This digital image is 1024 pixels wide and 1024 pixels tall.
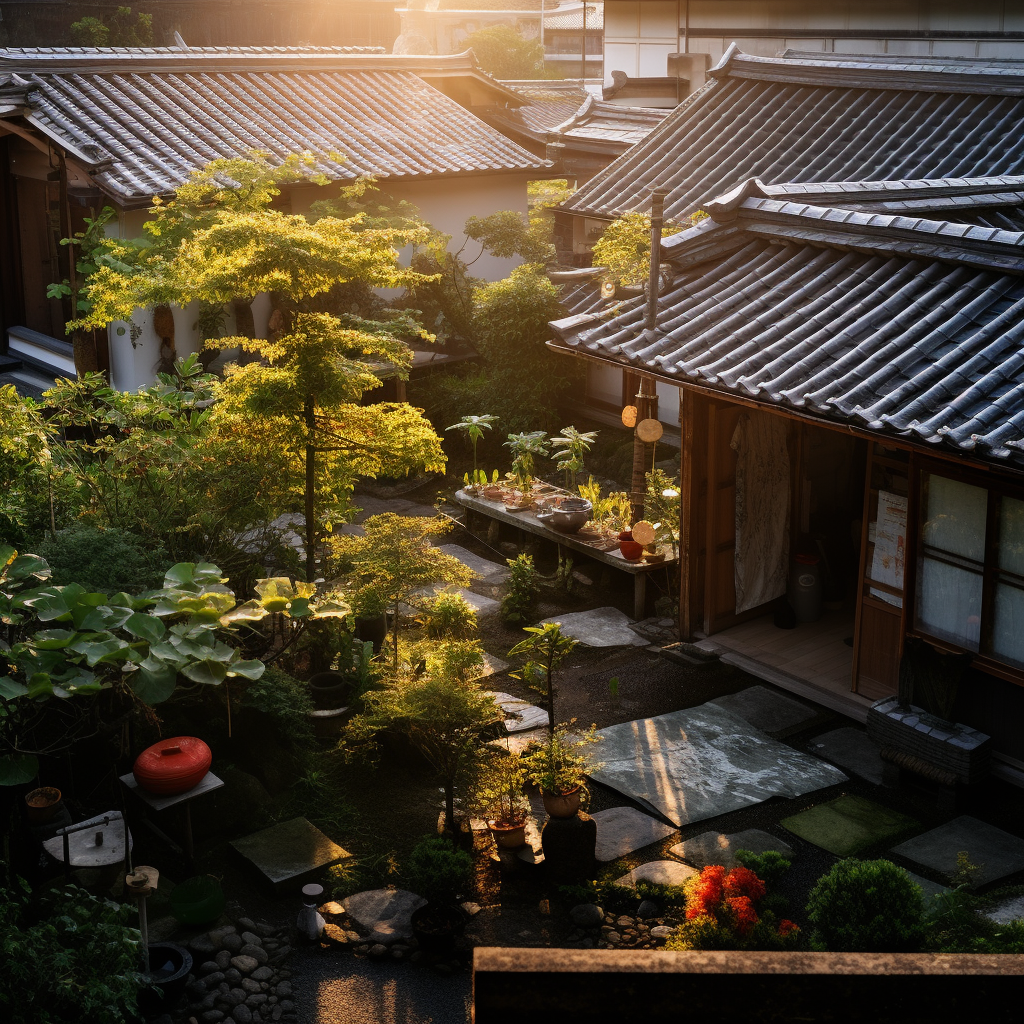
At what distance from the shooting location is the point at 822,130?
54.6 ft

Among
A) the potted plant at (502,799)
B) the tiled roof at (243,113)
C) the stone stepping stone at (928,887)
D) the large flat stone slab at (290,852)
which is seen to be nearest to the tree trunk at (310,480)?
the large flat stone slab at (290,852)

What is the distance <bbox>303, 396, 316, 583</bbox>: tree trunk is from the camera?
1019cm

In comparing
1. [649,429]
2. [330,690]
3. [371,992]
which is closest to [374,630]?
[330,690]

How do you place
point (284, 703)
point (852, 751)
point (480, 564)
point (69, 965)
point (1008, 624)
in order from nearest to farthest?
point (69, 965), point (1008, 624), point (284, 703), point (852, 751), point (480, 564)

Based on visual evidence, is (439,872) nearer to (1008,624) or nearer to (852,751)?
(852,751)

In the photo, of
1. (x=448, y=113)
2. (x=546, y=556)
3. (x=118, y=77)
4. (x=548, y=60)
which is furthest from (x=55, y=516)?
(x=548, y=60)

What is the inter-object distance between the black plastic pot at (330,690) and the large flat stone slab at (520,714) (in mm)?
1498

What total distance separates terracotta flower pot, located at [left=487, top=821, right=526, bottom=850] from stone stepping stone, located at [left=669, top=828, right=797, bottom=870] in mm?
1279

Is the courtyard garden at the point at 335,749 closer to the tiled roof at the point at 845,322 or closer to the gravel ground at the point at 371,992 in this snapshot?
the gravel ground at the point at 371,992

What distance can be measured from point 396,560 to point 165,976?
4.51 meters

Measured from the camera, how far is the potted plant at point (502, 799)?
840 centimetres

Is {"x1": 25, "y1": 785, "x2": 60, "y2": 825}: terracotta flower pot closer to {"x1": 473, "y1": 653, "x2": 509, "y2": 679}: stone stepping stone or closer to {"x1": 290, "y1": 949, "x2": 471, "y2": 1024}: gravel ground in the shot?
{"x1": 290, "y1": 949, "x2": 471, "y2": 1024}: gravel ground

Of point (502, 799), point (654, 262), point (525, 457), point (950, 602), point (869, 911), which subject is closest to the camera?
point (869, 911)

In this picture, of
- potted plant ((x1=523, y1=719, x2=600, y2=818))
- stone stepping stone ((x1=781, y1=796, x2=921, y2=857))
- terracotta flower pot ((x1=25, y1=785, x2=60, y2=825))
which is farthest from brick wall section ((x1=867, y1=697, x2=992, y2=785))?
terracotta flower pot ((x1=25, y1=785, x2=60, y2=825))
